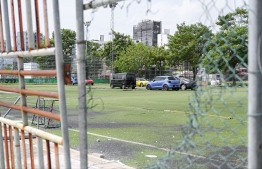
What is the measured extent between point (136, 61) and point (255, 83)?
42505 mm

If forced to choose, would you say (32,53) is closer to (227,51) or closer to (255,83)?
(227,51)

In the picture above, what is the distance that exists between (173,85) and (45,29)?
25.1 meters

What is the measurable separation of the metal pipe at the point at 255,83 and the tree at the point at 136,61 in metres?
41.9

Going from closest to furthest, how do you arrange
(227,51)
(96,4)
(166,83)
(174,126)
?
(227,51) < (96,4) < (174,126) < (166,83)

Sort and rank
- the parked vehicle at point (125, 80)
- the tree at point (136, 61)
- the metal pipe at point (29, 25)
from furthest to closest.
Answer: the tree at point (136, 61) → the parked vehicle at point (125, 80) → the metal pipe at point (29, 25)

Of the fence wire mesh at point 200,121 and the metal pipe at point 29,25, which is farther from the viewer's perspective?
the metal pipe at point 29,25

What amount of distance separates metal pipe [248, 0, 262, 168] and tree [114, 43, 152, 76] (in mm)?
41886

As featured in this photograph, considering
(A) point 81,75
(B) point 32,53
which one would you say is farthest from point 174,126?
(A) point 81,75

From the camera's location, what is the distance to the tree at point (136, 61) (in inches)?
1715

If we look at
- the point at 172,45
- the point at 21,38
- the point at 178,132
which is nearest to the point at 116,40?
the point at 172,45

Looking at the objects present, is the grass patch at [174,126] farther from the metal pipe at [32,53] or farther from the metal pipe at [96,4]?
the metal pipe at [96,4]

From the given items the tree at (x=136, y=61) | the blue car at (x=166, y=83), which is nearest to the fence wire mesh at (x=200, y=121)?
the blue car at (x=166, y=83)

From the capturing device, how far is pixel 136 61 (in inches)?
1729

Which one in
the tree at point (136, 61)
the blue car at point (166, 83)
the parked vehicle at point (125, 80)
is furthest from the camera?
the tree at point (136, 61)
